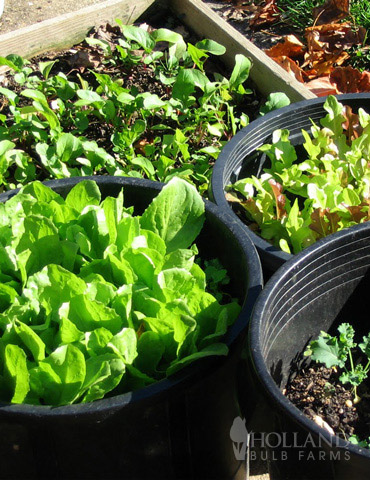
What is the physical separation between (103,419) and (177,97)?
1559mm

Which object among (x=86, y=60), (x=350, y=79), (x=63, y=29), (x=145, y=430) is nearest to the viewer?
(x=145, y=430)

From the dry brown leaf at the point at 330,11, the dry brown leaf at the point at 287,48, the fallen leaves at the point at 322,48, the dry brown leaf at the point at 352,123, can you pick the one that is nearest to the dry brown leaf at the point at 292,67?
the fallen leaves at the point at 322,48

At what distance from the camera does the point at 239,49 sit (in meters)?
2.93

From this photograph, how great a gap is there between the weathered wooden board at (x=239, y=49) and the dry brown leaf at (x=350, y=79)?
343mm

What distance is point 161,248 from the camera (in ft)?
5.15

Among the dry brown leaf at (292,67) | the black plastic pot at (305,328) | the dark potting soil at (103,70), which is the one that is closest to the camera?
the black plastic pot at (305,328)

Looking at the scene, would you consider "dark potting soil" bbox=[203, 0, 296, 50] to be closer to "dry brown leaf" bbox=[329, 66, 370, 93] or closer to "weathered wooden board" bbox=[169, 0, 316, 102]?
"weathered wooden board" bbox=[169, 0, 316, 102]

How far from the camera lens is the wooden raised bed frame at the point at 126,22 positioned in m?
2.86

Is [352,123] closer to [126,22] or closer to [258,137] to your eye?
[258,137]

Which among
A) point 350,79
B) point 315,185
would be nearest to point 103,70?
point 350,79

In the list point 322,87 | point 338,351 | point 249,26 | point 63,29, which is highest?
point 63,29

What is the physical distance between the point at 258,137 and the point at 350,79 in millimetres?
1005

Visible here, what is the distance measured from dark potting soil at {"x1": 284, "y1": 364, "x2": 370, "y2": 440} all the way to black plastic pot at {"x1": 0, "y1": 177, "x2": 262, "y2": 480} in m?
0.17

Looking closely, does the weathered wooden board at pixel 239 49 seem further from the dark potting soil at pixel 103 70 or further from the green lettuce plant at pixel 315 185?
the green lettuce plant at pixel 315 185
